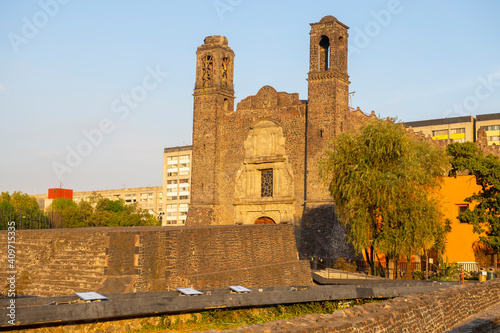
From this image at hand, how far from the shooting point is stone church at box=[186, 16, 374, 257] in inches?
1188

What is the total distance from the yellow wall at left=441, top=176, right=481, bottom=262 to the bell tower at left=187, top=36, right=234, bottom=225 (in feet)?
41.6

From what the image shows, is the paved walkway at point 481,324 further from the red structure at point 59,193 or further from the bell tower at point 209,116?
the red structure at point 59,193

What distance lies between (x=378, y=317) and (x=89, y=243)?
1001cm

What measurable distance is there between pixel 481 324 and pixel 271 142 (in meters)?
20.5

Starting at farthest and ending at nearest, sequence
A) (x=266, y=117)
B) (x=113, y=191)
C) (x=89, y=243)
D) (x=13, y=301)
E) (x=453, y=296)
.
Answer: (x=113, y=191) < (x=266, y=117) < (x=89, y=243) < (x=453, y=296) < (x=13, y=301)

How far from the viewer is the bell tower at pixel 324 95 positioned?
30.1 metres

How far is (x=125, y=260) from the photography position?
16781mm

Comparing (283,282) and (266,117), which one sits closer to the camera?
(283,282)

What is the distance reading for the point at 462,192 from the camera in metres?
29.8

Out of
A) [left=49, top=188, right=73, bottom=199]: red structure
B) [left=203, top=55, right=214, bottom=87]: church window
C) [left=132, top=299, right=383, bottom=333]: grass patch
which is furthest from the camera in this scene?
[left=49, top=188, right=73, bottom=199]: red structure

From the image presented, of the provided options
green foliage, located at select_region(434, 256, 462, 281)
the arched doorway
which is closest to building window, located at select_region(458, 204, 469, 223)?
green foliage, located at select_region(434, 256, 462, 281)

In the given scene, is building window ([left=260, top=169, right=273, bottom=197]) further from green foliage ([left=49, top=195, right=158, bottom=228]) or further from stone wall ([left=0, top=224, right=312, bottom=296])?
green foliage ([left=49, top=195, right=158, bottom=228])

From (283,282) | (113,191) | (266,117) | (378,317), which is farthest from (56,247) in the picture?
(113,191)

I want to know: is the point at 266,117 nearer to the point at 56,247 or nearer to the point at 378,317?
the point at 56,247
